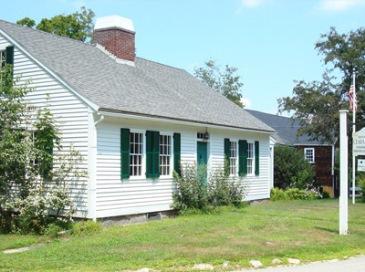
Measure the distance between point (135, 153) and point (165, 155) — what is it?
158 cm

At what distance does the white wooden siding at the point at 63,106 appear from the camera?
639 inches

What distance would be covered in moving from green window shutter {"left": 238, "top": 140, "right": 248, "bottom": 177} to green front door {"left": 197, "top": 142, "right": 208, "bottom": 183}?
2.53 meters

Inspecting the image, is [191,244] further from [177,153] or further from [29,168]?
[177,153]

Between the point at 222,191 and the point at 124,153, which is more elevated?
the point at 124,153

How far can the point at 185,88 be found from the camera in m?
24.5

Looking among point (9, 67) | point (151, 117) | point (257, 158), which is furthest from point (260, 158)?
point (9, 67)

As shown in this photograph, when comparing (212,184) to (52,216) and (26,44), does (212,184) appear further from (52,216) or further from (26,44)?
(26,44)

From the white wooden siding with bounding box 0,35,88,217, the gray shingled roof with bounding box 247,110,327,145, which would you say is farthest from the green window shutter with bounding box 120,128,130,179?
the gray shingled roof with bounding box 247,110,327,145

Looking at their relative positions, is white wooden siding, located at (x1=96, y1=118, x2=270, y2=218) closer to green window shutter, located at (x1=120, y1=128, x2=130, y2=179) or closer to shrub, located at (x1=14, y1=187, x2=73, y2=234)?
green window shutter, located at (x1=120, y1=128, x2=130, y2=179)

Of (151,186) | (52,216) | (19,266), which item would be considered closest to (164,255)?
(19,266)

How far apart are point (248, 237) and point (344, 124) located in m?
3.75

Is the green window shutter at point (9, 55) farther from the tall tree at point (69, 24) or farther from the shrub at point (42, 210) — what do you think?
the tall tree at point (69, 24)

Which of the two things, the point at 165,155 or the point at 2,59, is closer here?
the point at 2,59

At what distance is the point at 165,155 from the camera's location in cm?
1906
